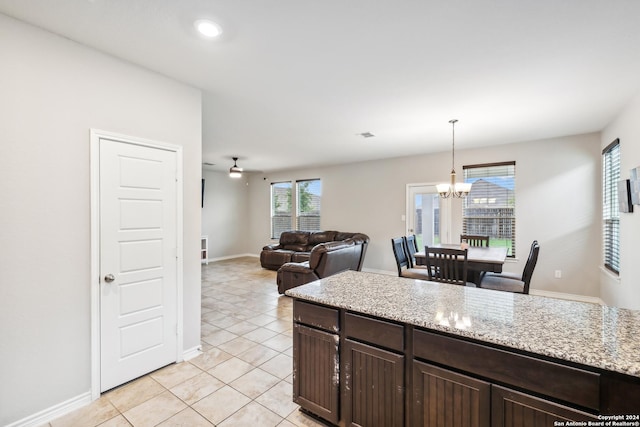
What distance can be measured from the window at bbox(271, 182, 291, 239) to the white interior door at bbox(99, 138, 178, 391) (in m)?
5.97

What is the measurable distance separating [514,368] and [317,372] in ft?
3.67

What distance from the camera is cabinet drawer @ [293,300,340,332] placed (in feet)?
5.80

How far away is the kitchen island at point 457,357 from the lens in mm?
1112

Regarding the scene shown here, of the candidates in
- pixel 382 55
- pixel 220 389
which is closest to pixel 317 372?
pixel 220 389

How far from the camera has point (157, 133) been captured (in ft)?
8.41

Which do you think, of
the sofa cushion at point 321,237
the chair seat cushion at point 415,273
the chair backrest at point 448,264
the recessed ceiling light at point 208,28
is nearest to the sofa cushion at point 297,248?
the sofa cushion at point 321,237

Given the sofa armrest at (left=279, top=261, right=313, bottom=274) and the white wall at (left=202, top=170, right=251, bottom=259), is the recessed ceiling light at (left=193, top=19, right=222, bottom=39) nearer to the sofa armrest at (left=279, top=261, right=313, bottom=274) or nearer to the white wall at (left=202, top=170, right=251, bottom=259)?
the sofa armrest at (left=279, top=261, right=313, bottom=274)

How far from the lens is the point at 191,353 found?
112 inches

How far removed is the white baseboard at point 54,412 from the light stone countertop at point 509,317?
1.80 m

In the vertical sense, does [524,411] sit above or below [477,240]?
below

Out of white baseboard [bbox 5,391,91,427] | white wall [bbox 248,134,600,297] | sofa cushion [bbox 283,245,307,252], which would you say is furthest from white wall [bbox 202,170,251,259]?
white baseboard [bbox 5,391,91,427]

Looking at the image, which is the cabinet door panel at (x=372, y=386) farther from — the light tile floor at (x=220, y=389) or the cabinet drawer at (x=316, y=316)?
the light tile floor at (x=220, y=389)

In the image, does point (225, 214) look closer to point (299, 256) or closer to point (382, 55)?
point (299, 256)

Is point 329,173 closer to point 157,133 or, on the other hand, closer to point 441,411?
→ point 157,133
